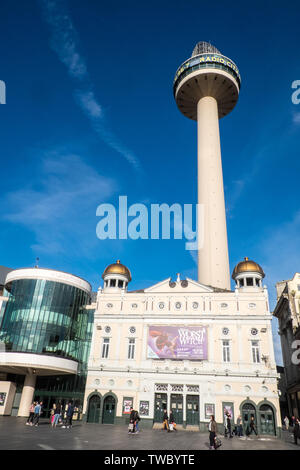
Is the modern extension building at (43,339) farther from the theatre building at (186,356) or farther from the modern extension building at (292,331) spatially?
the modern extension building at (292,331)

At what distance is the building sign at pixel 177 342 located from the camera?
3547 centimetres

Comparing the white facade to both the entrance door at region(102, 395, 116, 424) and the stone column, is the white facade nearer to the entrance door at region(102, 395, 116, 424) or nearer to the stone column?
the entrance door at region(102, 395, 116, 424)

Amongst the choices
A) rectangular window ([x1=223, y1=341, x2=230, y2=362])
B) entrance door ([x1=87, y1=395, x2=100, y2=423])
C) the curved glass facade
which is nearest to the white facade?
rectangular window ([x1=223, y1=341, x2=230, y2=362])

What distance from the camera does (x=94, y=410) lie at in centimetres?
3547

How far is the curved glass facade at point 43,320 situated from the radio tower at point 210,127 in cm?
1978

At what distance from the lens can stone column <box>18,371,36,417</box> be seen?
39.9 m

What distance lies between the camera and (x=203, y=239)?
170 ft

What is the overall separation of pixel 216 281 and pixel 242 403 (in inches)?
713

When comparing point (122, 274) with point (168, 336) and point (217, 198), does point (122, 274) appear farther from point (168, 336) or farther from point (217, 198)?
point (217, 198)

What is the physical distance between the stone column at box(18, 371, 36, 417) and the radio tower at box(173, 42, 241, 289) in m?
26.8

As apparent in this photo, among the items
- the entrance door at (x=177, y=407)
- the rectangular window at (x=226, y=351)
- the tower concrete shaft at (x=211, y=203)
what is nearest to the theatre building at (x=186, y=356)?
the entrance door at (x=177, y=407)

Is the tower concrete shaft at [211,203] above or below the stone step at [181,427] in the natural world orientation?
above

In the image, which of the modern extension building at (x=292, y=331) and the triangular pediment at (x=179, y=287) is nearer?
the triangular pediment at (x=179, y=287)
